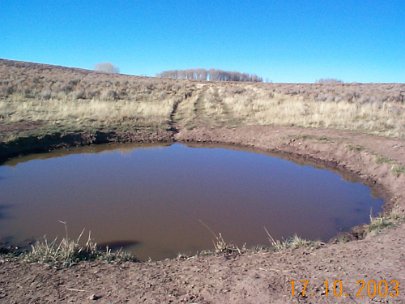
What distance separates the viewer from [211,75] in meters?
83.5

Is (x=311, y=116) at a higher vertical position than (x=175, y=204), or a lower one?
→ higher

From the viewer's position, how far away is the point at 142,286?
4078 millimetres

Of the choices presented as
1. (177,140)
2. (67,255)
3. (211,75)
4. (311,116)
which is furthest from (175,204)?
(211,75)

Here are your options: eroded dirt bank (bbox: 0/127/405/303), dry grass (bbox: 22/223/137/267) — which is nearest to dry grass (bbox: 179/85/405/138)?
eroded dirt bank (bbox: 0/127/405/303)

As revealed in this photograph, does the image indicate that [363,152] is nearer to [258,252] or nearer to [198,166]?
[198,166]
